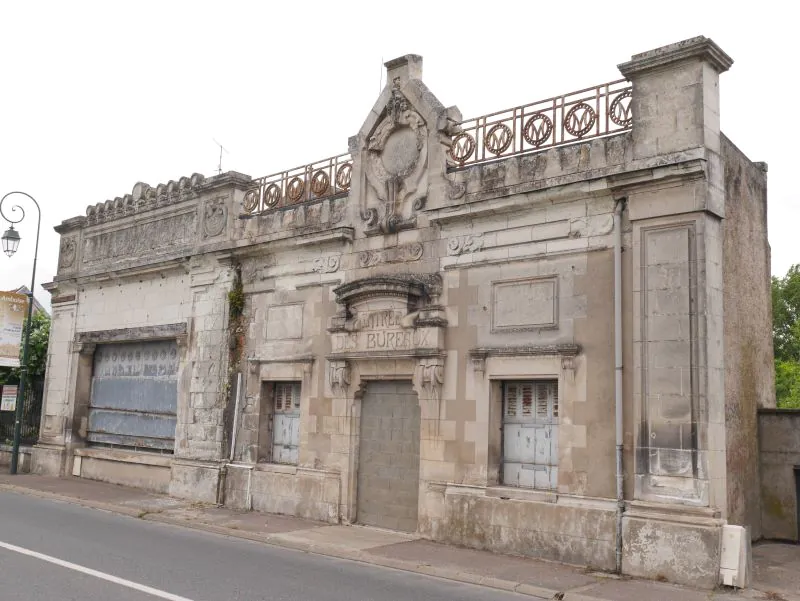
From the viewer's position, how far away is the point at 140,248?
17.7 meters

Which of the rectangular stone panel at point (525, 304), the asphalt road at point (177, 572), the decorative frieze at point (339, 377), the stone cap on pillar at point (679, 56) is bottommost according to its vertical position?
the asphalt road at point (177, 572)

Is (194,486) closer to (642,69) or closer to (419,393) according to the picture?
(419,393)

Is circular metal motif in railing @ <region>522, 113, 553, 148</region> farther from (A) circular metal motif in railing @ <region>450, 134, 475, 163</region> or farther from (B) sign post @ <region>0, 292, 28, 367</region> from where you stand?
(B) sign post @ <region>0, 292, 28, 367</region>

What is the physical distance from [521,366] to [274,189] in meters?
6.54

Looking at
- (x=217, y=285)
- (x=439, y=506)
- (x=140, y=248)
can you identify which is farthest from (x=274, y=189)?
(x=439, y=506)

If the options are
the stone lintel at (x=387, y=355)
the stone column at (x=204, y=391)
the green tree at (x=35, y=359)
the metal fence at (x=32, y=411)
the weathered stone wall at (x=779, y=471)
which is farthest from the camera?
the green tree at (x=35, y=359)

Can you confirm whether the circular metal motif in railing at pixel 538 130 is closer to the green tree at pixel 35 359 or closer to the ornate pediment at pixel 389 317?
the ornate pediment at pixel 389 317

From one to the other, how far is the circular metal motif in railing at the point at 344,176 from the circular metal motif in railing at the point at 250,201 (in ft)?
7.61

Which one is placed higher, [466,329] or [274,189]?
[274,189]

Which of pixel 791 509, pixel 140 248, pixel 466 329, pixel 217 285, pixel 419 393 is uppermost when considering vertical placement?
pixel 140 248

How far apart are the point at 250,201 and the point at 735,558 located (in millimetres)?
10613

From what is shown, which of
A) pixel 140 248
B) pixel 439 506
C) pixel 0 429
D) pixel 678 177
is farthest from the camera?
pixel 0 429

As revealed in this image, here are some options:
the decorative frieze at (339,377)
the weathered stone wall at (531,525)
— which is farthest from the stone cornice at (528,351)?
the decorative frieze at (339,377)

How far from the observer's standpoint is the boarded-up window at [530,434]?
34.7 feet
